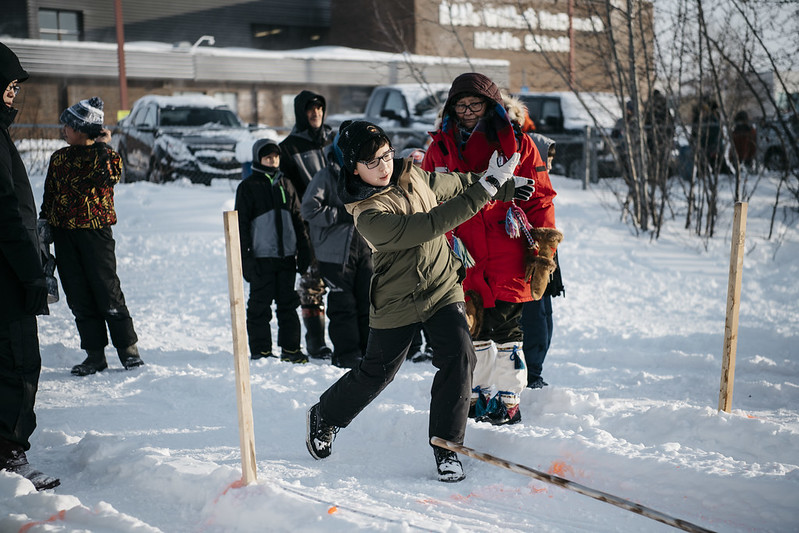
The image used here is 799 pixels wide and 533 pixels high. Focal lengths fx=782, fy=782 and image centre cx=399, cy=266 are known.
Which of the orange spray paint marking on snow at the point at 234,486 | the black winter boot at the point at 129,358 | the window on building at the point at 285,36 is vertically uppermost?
the window on building at the point at 285,36

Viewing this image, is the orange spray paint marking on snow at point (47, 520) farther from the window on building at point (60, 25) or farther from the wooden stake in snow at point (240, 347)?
the window on building at point (60, 25)

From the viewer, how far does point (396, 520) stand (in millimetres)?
2926

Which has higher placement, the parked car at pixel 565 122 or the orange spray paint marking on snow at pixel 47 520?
the parked car at pixel 565 122

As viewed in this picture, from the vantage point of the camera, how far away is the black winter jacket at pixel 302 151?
5.90 metres

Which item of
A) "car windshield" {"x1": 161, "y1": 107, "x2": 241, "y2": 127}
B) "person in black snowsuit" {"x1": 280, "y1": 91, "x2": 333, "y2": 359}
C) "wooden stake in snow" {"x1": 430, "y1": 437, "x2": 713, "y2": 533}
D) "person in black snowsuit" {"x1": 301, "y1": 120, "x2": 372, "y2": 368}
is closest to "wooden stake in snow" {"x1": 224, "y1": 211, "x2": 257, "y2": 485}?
"wooden stake in snow" {"x1": 430, "y1": 437, "x2": 713, "y2": 533}

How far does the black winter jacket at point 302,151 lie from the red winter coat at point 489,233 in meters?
2.02

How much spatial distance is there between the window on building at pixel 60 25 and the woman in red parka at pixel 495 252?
87.7 ft

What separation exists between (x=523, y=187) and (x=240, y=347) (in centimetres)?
152

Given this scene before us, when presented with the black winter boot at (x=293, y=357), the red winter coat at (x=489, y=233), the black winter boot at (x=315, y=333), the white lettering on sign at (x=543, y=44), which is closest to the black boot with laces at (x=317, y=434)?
the red winter coat at (x=489, y=233)

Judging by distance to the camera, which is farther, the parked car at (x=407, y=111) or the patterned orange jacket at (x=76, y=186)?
the parked car at (x=407, y=111)

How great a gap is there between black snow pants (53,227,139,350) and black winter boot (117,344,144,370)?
0.07 metres

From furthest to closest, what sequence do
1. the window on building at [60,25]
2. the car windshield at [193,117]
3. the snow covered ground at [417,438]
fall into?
the window on building at [60,25] → the car windshield at [193,117] → the snow covered ground at [417,438]

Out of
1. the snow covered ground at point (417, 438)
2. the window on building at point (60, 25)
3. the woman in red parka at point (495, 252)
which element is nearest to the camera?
the snow covered ground at point (417, 438)

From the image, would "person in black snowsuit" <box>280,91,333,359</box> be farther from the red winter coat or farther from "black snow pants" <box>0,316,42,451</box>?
"black snow pants" <box>0,316,42,451</box>
